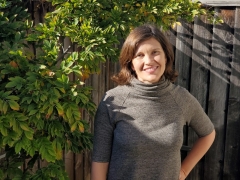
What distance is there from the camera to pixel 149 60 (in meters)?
1.71

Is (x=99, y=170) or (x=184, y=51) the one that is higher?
(x=184, y=51)

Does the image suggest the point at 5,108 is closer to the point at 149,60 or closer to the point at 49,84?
the point at 49,84

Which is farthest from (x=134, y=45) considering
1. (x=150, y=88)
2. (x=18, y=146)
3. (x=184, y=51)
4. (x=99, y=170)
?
(x=184, y=51)

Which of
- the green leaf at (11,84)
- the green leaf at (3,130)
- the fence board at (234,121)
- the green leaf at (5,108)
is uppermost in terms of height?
the green leaf at (11,84)

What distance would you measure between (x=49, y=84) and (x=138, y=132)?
0.51 metres

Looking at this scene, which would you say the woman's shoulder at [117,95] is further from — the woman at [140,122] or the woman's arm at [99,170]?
the woman's arm at [99,170]

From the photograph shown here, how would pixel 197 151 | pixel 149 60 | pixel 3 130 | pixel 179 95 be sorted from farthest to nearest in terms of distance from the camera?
pixel 197 151
pixel 179 95
pixel 149 60
pixel 3 130

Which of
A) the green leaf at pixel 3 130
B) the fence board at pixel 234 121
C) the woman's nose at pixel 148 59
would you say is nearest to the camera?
the green leaf at pixel 3 130

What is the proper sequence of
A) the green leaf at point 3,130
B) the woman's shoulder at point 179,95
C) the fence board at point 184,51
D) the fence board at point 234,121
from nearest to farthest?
the green leaf at point 3,130 → the woman's shoulder at point 179,95 → the fence board at point 234,121 → the fence board at point 184,51

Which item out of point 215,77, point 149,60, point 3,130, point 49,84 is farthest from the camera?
point 215,77

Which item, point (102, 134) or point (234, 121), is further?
point (234, 121)

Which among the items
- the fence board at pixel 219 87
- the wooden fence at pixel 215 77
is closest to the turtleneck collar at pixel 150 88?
the wooden fence at pixel 215 77

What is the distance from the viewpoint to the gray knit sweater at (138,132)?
1722mm

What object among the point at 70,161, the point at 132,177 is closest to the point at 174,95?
the point at 132,177
